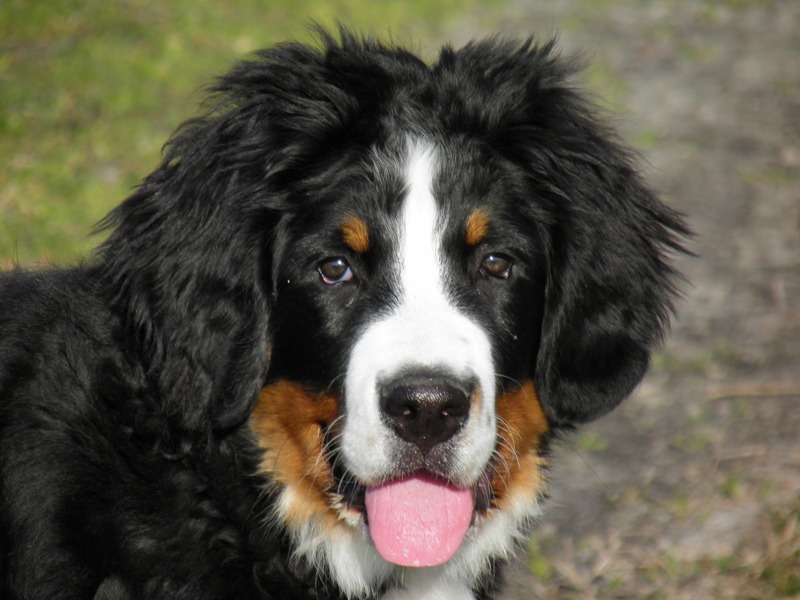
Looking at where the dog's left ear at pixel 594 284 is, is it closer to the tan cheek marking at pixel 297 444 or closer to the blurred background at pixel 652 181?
the blurred background at pixel 652 181

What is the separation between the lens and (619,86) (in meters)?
10.0

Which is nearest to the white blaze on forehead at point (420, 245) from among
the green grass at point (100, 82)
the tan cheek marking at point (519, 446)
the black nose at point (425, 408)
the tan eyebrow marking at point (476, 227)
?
the tan eyebrow marking at point (476, 227)

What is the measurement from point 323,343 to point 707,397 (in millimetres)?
3239

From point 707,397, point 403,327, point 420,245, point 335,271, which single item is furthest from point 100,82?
point 403,327

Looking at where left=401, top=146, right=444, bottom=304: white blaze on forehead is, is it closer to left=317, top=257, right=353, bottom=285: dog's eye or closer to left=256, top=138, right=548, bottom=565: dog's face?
left=256, top=138, right=548, bottom=565: dog's face

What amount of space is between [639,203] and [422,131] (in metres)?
0.82

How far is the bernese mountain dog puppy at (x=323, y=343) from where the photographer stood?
3.16m

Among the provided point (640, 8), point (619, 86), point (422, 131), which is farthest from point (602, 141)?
point (640, 8)

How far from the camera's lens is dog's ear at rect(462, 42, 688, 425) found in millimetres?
3604

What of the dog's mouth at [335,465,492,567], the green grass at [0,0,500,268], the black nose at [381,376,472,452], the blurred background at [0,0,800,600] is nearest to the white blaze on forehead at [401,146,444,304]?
the black nose at [381,376,472,452]

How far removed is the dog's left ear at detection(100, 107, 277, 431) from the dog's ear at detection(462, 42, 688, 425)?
2.83ft

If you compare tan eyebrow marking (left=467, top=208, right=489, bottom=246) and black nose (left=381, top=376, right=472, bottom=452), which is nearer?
black nose (left=381, top=376, right=472, bottom=452)

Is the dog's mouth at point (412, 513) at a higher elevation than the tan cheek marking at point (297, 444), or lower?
lower

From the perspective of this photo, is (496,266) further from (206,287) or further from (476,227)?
(206,287)
